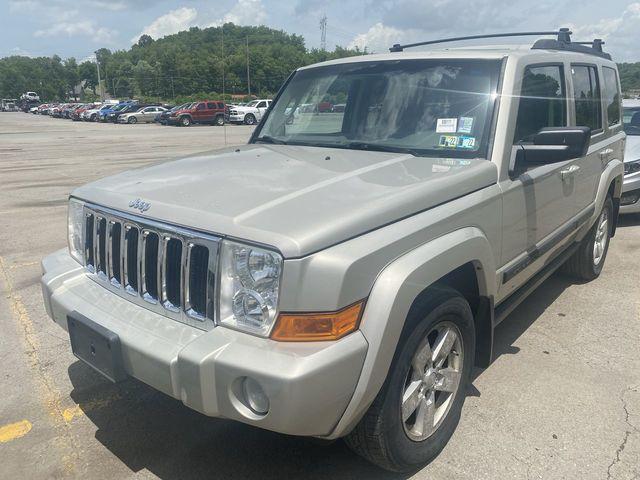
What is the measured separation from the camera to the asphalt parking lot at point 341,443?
271cm

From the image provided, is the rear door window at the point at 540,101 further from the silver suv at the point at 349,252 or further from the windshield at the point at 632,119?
the windshield at the point at 632,119

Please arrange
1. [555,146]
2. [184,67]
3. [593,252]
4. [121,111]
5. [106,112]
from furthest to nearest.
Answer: [184,67] < [106,112] < [121,111] < [593,252] < [555,146]

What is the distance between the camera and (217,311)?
87.7 inches

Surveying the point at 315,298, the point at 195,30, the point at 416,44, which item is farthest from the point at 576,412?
the point at 195,30

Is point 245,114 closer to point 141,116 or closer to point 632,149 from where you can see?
point 141,116

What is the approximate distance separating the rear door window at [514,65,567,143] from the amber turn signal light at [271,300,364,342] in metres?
1.77

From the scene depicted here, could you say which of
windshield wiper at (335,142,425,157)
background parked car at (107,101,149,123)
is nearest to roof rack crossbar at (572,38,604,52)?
windshield wiper at (335,142,425,157)

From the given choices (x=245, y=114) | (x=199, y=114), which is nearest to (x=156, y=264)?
A: (x=245, y=114)

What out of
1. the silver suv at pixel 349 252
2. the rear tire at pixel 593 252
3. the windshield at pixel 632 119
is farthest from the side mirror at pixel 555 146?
the windshield at pixel 632 119

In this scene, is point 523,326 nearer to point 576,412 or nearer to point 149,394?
point 576,412

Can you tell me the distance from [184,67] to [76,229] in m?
96.9

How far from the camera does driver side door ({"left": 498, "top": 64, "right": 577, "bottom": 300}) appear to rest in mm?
3172

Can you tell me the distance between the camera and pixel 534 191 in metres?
3.39

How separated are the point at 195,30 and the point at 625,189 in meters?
132
